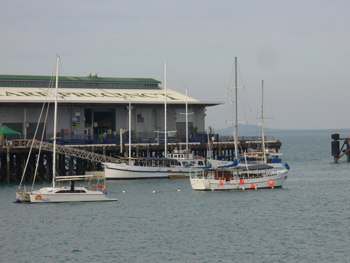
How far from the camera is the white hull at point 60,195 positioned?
53219 millimetres

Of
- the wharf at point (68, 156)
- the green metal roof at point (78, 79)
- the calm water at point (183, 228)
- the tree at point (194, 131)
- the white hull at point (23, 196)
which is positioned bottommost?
the calm water at point (183, 228)

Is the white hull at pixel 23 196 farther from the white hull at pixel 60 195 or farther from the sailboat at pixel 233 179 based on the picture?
the sailboat at pixel 233 179

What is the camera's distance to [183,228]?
141 ft

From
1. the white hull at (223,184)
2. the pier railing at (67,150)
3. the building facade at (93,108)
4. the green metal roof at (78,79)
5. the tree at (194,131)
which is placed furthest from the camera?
the tree at (194,131)

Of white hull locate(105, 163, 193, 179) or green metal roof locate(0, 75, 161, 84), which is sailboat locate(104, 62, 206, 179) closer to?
white hull locate(105, 163, 193, 179)

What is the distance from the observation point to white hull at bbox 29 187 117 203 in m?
53.2

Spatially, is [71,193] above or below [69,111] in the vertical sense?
below

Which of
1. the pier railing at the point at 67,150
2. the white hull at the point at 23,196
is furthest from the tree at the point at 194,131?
the white hull at the point at 23,196

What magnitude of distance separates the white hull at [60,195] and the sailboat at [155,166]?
17.8 m

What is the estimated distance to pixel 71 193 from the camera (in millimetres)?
53656

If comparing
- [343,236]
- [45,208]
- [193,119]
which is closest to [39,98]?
[193,119]

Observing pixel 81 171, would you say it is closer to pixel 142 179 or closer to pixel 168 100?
pixel 142 179

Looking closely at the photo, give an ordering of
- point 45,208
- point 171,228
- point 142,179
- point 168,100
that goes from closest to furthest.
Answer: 1. point 171,228
2. point 45,208
3. point 142,179
4. point 168,100

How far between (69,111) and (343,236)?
5252 centimetres
